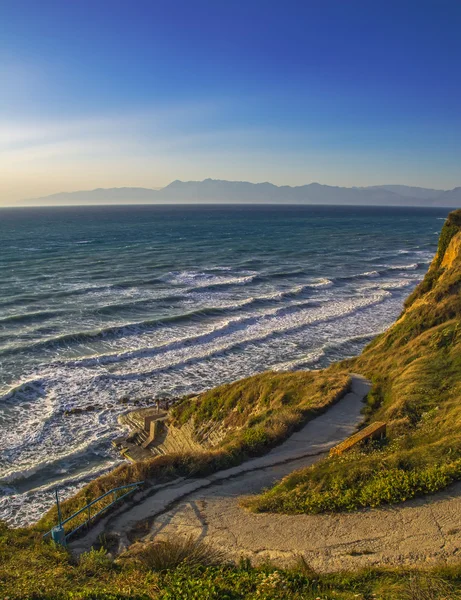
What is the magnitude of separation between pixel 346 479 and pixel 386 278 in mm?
49771

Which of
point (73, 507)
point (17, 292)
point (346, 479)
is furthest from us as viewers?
point (17, 292)

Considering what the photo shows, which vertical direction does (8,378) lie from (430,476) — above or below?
below

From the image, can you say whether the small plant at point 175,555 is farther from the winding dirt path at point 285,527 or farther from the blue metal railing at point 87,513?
the blue metal railing at point 87,513

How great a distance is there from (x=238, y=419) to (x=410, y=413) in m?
6.96

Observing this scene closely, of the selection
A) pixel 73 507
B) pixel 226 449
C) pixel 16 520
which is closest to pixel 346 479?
pixel 226 449

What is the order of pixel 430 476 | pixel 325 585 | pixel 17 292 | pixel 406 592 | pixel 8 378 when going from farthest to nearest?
pixel 17 292, pixel 8 378, pixel 430 476, pixel 325 585, pixel 406 592

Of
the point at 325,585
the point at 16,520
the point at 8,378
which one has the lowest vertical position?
the point at 16,520

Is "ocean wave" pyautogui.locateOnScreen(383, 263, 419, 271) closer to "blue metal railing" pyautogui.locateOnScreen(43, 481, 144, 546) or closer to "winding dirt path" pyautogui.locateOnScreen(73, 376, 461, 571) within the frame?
"winding dirt path" pyautogui.locateOnScreen(73, 376, 461, 571)

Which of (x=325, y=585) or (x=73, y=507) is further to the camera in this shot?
(x=73, y=507)

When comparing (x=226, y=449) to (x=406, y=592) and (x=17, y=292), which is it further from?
(x=17, y=292)

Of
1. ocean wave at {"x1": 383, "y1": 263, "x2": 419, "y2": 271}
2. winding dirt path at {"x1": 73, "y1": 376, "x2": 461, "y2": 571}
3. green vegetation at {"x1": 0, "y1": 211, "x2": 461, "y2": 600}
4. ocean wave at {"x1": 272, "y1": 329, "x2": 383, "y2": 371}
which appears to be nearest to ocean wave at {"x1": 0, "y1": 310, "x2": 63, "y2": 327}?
ocean wave at {"x1": 272, "y1": 329, "x2": 383, "y2": 371}

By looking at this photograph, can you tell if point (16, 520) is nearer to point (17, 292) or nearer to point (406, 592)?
point (406, 592)

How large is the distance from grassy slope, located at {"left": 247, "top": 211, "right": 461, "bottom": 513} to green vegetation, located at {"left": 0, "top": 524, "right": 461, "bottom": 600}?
2.36 meters

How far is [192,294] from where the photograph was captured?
47.0m
